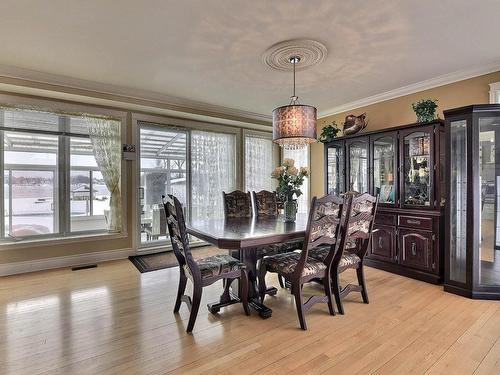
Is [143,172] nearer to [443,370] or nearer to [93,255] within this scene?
[93,255]

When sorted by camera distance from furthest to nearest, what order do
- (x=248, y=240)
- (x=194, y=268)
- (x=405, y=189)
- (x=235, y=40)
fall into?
(x=405, y=189), (x=235, y=40), (x=194, y=268), (x=248, y=240)

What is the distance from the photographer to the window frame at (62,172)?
3592 millimetres

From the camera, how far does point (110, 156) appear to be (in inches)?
167

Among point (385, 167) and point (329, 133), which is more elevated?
point (329, 133)

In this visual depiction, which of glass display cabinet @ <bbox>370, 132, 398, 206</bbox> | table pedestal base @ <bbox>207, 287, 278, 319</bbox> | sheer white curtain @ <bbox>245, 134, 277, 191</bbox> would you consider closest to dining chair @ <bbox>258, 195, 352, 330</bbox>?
table pedestal base @ <bbox>207, 287, 278, 319</bbox>

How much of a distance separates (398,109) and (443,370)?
345 cm

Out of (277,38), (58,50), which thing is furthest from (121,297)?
(277,38)

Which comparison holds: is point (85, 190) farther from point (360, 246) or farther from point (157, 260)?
point (360, 246)

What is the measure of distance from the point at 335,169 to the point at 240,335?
323cm

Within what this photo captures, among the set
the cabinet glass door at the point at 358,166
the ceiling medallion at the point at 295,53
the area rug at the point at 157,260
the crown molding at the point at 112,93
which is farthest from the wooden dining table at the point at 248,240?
the crown molding at the point at 112,93

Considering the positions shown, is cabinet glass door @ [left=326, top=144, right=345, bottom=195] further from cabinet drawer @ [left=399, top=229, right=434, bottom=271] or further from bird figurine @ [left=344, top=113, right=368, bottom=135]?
cabinet drawer @ [left=399, top=229, right=434, bottom=271]

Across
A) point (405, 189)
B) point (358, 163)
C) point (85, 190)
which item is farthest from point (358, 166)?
point (85, 190)

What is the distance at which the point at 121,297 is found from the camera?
2.84 meters

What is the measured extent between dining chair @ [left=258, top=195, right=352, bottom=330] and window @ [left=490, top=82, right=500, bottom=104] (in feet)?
7.73
